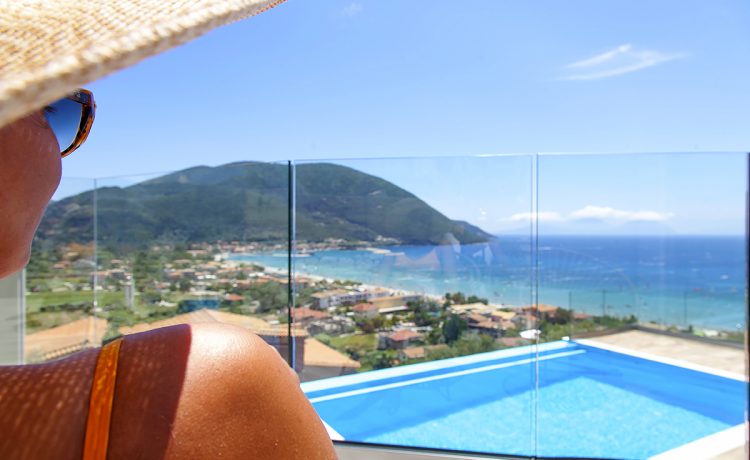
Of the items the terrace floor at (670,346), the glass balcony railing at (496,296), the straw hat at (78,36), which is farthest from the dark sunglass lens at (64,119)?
the terrace floor at (670,346)

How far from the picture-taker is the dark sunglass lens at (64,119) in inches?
14.1

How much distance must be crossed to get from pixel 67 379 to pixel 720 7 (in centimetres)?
975

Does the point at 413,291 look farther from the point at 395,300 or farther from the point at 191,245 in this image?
the point at 191,245

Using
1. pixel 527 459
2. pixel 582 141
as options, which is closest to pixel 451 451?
pixel 527 459

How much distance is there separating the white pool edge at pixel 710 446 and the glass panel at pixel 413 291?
1166 mm

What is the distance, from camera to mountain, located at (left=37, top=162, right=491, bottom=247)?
3.66 m

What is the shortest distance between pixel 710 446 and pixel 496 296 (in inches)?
71.6

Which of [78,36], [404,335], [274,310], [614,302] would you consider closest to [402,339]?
[404,335]

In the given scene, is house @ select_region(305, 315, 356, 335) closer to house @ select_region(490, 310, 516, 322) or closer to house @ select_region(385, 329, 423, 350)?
house @ select_region(385, 329, 423, 350)

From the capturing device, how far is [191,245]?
13.7 ft

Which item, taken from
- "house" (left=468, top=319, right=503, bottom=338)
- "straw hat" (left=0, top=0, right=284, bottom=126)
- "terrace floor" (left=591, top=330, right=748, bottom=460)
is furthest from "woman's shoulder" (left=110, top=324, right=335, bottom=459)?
"terrace floor" (left=591, top=330, right=748, bottom=460)

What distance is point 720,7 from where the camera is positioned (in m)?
7.10

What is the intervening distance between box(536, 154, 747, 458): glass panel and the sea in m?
0.01

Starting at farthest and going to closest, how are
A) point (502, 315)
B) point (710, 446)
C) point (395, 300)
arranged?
point (395, 300)
point (502, 315)
point (710, 446)
